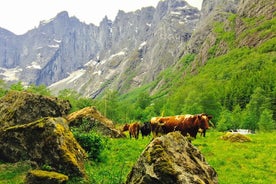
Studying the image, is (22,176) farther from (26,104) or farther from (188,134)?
(188,134)

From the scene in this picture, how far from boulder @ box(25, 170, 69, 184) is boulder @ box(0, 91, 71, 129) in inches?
428

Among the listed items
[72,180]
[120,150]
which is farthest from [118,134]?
[72,180]

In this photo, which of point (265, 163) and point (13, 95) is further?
point (13, 95)

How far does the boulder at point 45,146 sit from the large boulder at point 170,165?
257 inches

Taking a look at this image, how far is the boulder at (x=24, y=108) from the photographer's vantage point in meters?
31.9

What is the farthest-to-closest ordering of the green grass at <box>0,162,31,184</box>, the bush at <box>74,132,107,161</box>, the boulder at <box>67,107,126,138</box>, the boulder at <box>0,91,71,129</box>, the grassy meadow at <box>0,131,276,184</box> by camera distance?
the boulder at <box>67,107,126,138</box> → the boulder at <box>0,91,71,129</box> → the bush at <box>74,132,107,161</box> → the grassy meadow at <box>0,131,276,184</box> → the green grass at <box>0,162,31,184</box>

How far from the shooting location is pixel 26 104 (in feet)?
109

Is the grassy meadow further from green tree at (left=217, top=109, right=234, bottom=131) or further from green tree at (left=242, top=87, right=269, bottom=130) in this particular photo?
green tree at (left=242, top=87, right=269, bottom=130)

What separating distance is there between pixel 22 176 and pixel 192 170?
40.0ft

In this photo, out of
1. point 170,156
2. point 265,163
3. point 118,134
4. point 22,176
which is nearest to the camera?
point 170,156

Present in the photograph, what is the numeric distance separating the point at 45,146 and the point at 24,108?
33.2ft

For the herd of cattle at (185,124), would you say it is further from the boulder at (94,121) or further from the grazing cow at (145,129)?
the grazing cow at (145,129)

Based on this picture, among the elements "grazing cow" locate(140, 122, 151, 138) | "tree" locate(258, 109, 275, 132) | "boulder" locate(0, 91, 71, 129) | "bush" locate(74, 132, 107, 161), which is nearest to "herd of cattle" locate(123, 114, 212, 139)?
"bush" locate(74, 132, 107, 161)

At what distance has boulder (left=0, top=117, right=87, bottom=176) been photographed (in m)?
23.1
